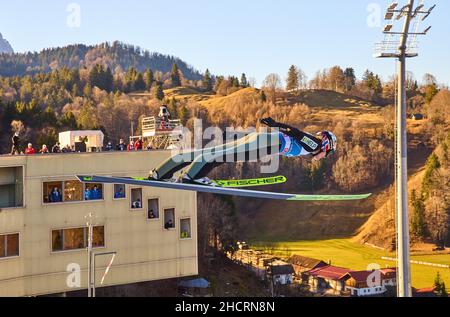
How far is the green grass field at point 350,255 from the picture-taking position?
2125 inches

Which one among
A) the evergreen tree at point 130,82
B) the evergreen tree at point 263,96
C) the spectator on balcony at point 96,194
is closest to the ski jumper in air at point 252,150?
the spectator on balcony at point 96,194

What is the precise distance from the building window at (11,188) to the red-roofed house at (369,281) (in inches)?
1300

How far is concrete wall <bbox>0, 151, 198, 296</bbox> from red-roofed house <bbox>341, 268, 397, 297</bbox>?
2659 centimetres

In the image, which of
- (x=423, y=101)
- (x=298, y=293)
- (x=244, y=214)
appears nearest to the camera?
(x=298, y=293)

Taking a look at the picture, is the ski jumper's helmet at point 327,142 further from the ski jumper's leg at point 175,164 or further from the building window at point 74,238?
the building window at point 74,238

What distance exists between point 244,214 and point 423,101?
46.1 metres

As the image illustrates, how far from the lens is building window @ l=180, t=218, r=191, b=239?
25938 mm

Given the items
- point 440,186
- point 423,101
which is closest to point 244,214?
point 440,186

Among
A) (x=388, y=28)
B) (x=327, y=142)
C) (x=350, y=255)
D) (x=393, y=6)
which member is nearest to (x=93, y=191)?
(x=327, y=142)

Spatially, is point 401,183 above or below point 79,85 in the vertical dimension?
below

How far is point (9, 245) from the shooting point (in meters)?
22.8

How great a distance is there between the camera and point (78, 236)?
78.1 ft

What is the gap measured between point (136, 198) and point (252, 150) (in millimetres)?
14453
